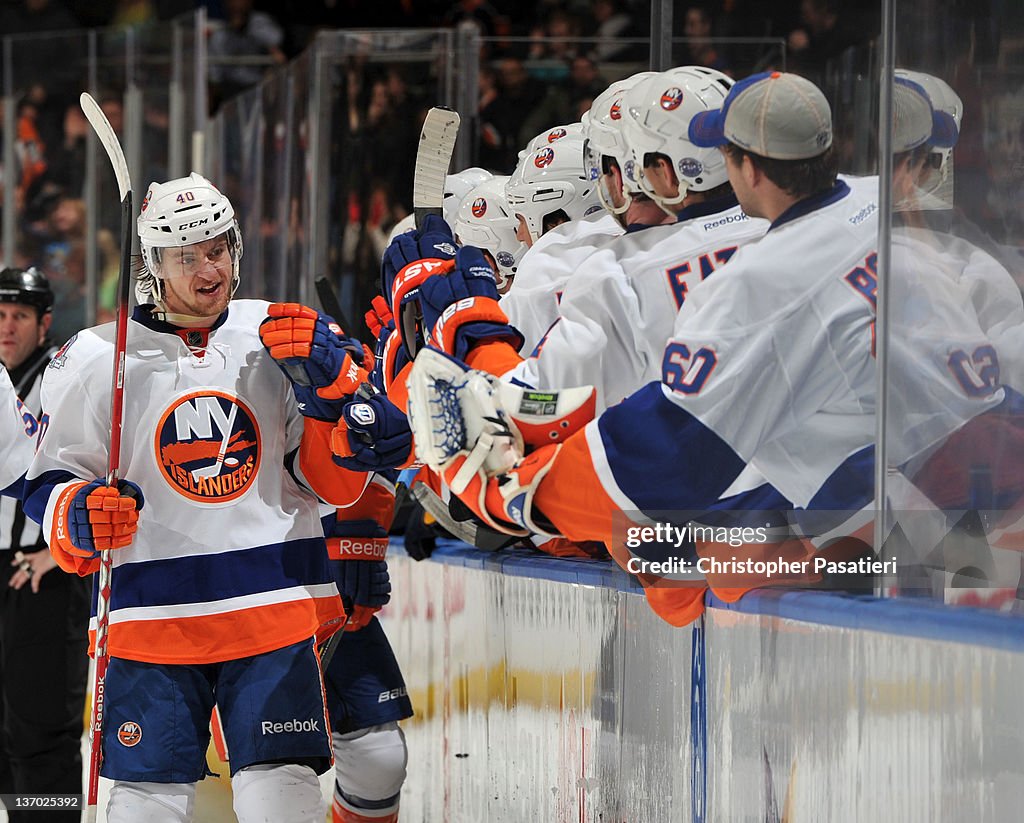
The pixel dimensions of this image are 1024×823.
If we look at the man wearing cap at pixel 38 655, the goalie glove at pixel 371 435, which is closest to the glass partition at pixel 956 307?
the goalie glove at pixel 371 435

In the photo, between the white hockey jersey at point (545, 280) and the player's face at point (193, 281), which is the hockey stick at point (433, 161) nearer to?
the white hockey jersey at point (545, 280)

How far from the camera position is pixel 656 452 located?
1.71 m

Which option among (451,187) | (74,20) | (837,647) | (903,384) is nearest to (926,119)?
(903,384)

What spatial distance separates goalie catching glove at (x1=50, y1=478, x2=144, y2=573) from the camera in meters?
2.35

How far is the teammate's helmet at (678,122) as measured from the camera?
198cm

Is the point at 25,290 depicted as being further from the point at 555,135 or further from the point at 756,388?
the point at 756,388

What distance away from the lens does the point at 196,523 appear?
8.09 feet

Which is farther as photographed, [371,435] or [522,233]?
[522,233]

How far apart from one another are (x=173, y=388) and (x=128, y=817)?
0.65 metres

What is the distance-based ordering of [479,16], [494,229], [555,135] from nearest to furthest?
[555,135]
[494,229]
[479,16]

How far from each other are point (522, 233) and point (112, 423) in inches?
35.4

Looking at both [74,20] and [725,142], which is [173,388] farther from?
[74,20]

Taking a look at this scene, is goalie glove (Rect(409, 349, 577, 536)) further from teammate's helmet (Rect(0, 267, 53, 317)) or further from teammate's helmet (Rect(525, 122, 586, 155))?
teammate's helmet (Rect(0, 267, 53, 317))

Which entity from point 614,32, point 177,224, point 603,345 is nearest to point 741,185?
point 603,345
